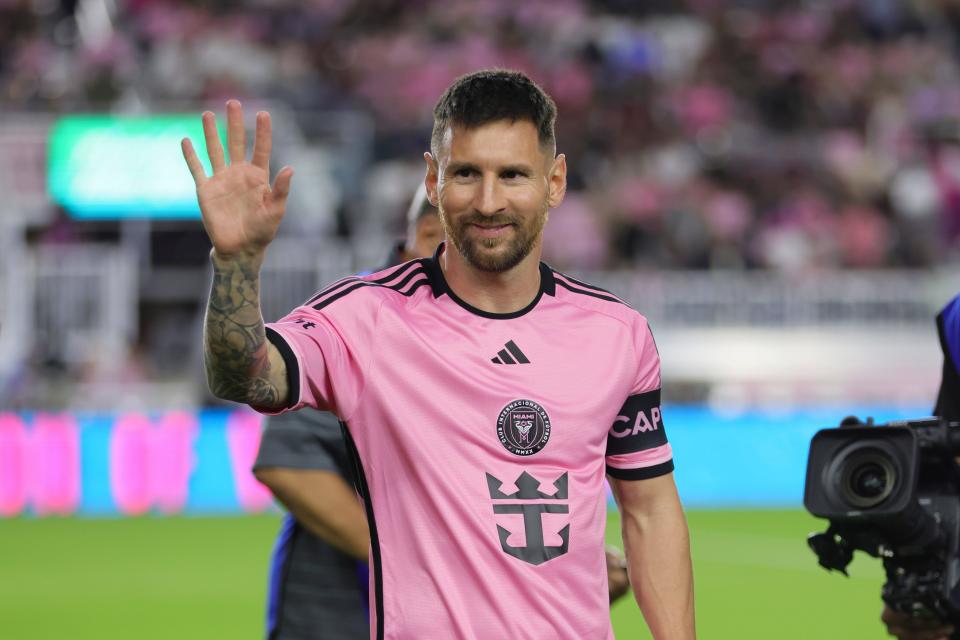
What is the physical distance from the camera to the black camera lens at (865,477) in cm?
328

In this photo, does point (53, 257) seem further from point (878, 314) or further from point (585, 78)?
point (878, 314)

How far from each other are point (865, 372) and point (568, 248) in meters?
3.46

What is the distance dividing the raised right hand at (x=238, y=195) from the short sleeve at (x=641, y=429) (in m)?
0.88

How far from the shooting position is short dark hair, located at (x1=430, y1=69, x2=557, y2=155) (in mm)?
3258

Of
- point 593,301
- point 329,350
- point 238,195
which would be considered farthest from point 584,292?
point 238,195

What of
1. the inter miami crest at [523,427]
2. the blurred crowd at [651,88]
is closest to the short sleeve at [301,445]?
the inter miami crest at [523,427]

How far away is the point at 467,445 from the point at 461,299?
331 mm

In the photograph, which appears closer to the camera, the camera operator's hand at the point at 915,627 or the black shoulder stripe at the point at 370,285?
the black shoulder stripe at the point at 370,285

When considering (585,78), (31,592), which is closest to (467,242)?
(31,592)

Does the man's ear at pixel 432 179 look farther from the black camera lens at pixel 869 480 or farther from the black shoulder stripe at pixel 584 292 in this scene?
the black camera lens at pixel 869 480

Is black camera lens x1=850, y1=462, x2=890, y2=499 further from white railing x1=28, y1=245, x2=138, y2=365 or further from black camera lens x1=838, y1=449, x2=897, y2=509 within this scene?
white railing x1=28, y1=245, x2=138, y2=365

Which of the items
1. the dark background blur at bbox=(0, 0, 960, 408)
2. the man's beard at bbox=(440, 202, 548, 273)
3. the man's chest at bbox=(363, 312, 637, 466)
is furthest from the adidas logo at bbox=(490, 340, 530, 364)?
the dark background blur at bbox=(0, 0, 960, 408)

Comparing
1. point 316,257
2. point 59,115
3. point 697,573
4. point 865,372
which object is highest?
point 59,115

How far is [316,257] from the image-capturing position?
16688 mm
